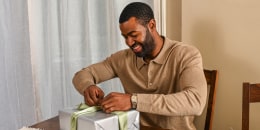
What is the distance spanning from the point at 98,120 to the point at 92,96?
0.33 metres

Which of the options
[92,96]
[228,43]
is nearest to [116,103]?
[92,96]

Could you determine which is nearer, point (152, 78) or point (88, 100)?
point (88, 100)

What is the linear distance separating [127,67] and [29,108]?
2.47ft

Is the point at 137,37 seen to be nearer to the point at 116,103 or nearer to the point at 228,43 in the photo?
the point at 116,103

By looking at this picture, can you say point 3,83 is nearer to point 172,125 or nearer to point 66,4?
point 66,4

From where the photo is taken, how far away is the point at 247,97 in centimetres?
143

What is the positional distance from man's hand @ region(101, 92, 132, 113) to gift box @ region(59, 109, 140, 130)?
0.02 meters

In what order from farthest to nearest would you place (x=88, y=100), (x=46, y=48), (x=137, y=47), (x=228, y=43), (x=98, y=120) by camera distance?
(x=46, y=48) < (x=228, y=43) < (x=137, y=47) < (x=88, y=100) < (x=98, y=120)

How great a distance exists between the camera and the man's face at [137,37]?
4.65ft

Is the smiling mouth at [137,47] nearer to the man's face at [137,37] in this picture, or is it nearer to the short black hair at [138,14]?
the man's face at [137,37]

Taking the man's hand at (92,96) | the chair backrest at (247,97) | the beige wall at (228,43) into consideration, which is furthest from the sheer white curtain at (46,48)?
the chair backrest at (247,97)

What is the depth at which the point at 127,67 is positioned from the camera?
5.37 feet

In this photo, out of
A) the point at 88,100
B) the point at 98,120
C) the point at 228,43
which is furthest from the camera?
the point at 228,43

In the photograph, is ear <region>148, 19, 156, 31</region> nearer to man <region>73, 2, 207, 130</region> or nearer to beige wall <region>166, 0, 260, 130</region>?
man <region>73, 2, 207, 130</region>
